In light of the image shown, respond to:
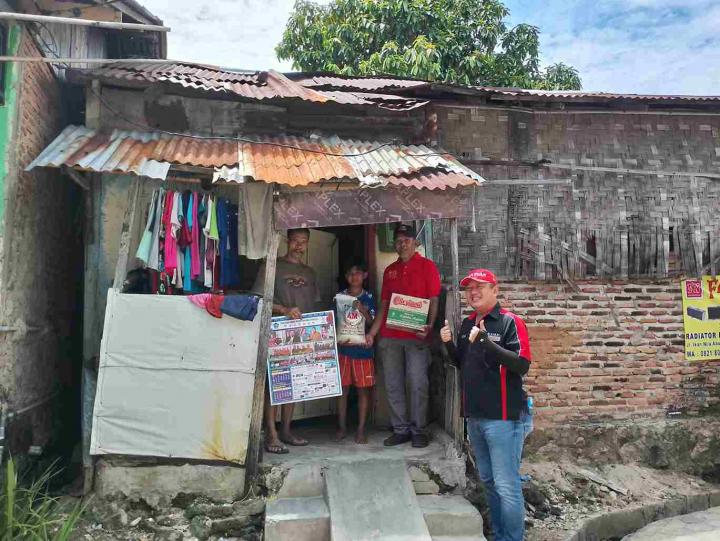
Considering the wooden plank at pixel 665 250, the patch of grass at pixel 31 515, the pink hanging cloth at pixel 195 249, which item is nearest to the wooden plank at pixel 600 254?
the wooden plank at pixel 665 250

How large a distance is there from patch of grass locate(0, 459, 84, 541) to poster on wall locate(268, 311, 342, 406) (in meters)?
1.84

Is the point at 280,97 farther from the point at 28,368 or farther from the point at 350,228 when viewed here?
the point at 28,368

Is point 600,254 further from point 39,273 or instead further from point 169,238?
point 39,273

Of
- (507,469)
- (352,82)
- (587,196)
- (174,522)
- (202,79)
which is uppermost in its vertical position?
(352,82)

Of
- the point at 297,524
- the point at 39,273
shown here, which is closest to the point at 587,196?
the point at 297,524

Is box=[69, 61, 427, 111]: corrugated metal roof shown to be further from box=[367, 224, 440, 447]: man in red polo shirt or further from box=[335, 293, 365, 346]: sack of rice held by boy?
box=[335, 293, 365, 346]: sack of rice held by boy

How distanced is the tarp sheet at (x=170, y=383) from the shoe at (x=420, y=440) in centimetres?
165

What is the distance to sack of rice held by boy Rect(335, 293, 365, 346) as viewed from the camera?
18.0ft

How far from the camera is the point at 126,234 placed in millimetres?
4770

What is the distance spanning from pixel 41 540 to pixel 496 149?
557 centimetres

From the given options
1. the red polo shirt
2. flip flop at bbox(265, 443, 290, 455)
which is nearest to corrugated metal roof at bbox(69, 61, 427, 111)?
the red polo shirt

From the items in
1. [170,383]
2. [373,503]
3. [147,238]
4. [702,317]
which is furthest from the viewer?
[702,317]

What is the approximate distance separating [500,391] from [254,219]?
8.32 ft

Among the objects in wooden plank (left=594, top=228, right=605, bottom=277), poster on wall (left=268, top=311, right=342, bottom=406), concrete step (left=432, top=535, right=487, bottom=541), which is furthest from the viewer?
Answer: wooden plank (left=594, top=228, right=605, bottom=277)
